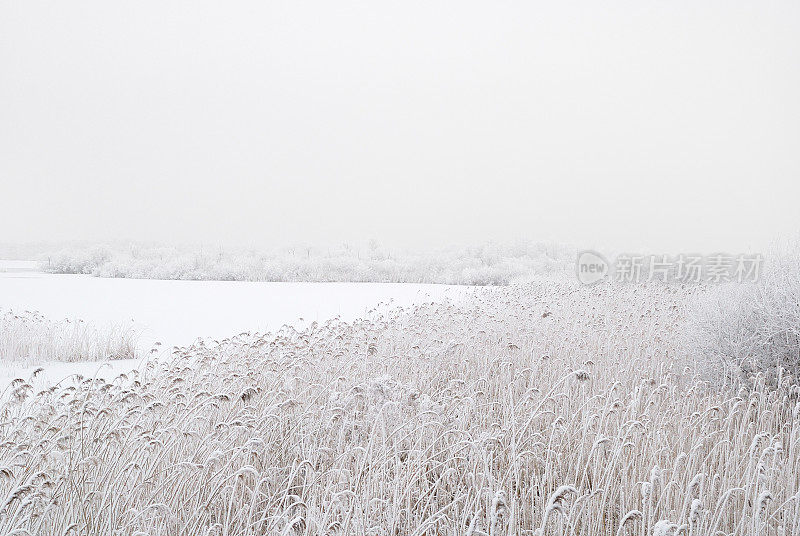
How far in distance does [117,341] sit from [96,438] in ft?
22.0

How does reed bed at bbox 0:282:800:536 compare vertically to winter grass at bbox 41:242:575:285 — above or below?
below

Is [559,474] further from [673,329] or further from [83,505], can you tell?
[673,329]

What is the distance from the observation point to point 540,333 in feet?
24.9

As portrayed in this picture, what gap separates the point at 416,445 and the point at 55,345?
762cm

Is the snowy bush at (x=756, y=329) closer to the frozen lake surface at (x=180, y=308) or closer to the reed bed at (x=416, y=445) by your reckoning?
the reed bed at (x=416, y=445)

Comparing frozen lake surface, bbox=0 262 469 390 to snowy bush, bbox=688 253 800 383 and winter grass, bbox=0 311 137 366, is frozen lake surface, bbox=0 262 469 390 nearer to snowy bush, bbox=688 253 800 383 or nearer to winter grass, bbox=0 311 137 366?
winter grass, bbox=0 311 137 366

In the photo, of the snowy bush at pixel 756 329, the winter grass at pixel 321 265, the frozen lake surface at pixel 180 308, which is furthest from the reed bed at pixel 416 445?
the winter grass at pixel 321 265

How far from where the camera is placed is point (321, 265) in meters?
37.2

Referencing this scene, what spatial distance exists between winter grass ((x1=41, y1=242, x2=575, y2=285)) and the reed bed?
25.0 meters

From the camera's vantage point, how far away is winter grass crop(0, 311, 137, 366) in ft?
26.8

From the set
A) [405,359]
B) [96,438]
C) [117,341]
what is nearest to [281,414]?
[96,438]

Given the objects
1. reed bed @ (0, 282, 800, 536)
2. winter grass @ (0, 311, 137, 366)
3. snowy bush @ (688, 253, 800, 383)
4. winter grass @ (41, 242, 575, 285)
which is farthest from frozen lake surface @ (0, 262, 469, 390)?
winter grass @ (41, 242, 575, 285)

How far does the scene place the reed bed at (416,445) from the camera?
7.98 feet

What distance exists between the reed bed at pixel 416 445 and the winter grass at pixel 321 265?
25.0 metres
